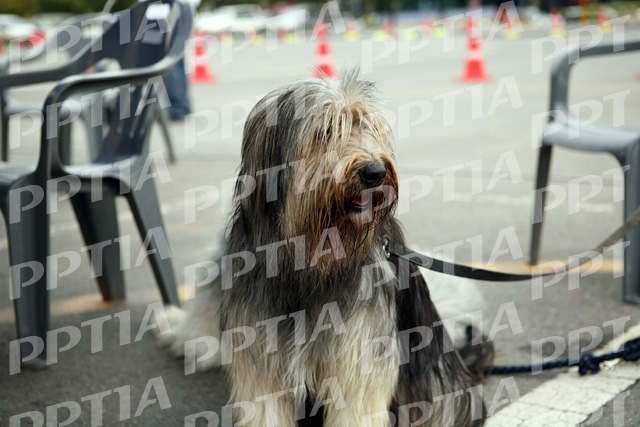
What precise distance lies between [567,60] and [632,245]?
1239 millimetres

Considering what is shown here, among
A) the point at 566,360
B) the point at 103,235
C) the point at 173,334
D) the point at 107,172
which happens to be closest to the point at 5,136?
the point at 103,235

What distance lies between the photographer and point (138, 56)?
458cm

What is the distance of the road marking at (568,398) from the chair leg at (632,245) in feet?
2.70

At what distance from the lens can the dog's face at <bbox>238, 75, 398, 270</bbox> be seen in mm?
2420

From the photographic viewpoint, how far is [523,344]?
388 centimetres

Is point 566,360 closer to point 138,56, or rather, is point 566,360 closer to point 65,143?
point 138,56

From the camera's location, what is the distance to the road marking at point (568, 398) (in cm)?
313

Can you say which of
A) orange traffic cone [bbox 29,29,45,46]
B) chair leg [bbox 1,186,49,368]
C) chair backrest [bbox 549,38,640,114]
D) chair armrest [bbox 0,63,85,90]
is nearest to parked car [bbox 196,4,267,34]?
orange traffic cone [bbox 29,29,45,46]

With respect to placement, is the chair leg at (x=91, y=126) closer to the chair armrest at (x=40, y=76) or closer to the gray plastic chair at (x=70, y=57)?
the gray plastic chair at (x=70, y=57)

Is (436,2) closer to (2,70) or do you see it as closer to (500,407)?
(2,70)

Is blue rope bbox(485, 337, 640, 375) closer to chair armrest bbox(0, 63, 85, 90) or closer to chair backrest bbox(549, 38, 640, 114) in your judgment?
chair backrest bbox(549, 38, 640, 114)

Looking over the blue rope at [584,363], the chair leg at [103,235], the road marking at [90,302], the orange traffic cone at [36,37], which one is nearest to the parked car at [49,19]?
the orange traffic cone at [36,37]

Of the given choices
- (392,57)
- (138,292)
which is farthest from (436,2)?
(138,292)

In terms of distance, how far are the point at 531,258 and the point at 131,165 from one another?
2.45 m
